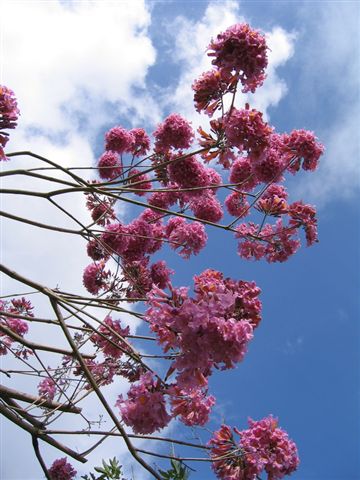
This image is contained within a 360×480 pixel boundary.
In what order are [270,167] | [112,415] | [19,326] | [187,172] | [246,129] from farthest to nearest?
[19,326]
[187,172]
[270,167]
[246,129]
[112,415]

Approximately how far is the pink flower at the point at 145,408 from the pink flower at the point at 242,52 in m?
2.68

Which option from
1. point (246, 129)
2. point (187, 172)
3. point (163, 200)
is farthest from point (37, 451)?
point (163, 200)

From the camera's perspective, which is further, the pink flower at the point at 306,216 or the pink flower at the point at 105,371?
the pink flower at the point at 306,216

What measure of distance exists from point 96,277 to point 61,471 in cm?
244

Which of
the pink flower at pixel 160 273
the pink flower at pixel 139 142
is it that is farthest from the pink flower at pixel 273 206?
the pink flower at pixel 139 142

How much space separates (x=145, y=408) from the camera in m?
3.04

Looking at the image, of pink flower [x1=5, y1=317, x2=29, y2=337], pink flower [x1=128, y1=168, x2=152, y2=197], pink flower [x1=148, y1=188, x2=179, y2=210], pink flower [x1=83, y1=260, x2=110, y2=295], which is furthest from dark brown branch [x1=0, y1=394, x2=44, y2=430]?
pink flower [x1=148, y1=188, x2=179, y2=210]

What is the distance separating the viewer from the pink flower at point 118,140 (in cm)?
636

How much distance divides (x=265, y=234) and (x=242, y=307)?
246 cm

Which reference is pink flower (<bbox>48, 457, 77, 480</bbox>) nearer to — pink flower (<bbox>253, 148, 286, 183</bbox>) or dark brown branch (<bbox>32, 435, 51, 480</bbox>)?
dark brown branch (<bbox>32, 435, 51, 480</bbox>)

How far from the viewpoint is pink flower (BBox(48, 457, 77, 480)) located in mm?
5203

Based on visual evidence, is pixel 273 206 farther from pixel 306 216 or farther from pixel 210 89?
pixel 210 89

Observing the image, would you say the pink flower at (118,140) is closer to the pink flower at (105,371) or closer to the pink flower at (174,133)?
the pink flower at (174,133)

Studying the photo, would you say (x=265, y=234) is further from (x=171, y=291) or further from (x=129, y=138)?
(x=171, y=291)
